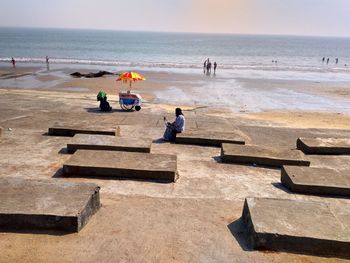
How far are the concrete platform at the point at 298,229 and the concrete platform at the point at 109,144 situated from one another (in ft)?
12.2

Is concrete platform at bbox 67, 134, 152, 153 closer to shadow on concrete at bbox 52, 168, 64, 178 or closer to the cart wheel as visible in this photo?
shadow on concrete at bbox 52, 168, 64, 178

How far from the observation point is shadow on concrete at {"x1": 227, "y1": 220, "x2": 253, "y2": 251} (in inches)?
183

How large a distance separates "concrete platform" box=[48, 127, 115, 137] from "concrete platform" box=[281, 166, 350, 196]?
4.73 metres

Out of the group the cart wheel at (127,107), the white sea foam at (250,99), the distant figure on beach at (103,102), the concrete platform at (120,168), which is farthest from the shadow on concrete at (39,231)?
the white sea foam at (250,99)

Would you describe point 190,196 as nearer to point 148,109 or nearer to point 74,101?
point 148,109

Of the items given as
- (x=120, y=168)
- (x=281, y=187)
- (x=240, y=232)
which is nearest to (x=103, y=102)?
(x=120, y=168)

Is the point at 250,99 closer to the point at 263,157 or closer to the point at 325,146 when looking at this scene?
the point at 325,146

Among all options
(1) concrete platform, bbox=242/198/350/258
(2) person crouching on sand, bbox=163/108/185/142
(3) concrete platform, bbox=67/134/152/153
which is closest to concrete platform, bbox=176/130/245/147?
(2) person crouching on sand, bbox=163/108/185/142

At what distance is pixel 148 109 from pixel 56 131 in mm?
6970

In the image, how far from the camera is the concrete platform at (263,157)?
8.49 meters

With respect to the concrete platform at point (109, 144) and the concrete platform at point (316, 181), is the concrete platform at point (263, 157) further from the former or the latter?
the concrete platform at point (109, 144)

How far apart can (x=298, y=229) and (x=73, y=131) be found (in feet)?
23.0

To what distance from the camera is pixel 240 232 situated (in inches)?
198

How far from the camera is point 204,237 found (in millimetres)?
4789
